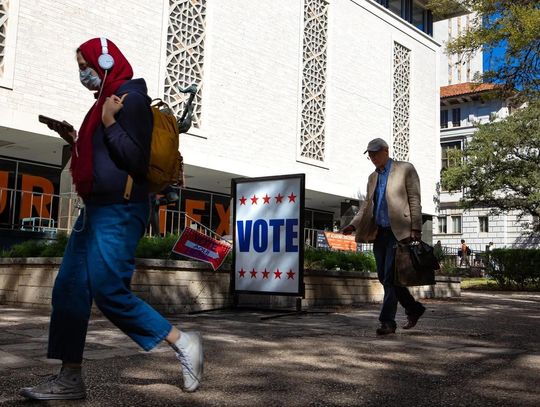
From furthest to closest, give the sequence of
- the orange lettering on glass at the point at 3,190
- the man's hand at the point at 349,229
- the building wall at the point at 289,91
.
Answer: the building wall at the point at 289,91
the orange lettering on glass at the point at 3,190
the man's hand at the point at 349,229

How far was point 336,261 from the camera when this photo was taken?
1073 centimetres

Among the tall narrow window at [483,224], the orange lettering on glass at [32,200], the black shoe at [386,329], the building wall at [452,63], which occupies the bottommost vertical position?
the black shoe at [386,329]

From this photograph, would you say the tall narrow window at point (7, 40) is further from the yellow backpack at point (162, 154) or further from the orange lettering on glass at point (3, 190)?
the yellow backpack at point (162, 154)

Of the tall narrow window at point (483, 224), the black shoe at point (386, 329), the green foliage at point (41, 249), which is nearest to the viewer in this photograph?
the black shoe at point (386, 329)

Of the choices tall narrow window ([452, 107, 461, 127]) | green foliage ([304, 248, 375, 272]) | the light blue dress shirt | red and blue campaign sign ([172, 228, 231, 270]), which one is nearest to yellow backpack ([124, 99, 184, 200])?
the light blue dress shirt

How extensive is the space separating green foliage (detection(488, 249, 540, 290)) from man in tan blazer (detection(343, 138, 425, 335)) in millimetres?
13644

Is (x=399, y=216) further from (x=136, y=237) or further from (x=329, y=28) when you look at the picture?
(x=329, y=28)

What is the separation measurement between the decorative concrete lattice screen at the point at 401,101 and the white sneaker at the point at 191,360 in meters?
27.8

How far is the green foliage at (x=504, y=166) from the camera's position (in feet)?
107

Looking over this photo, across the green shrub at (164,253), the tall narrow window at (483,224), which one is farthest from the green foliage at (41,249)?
the tall narrow window at (483,224)

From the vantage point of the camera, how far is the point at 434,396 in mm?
3139

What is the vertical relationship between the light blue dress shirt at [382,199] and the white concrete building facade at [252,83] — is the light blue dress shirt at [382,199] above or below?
below

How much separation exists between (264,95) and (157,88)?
4.94m

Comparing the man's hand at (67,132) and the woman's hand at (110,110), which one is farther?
the man's hand at (67,132)
